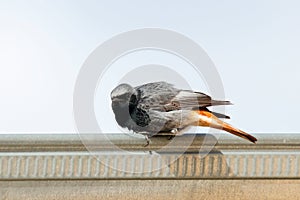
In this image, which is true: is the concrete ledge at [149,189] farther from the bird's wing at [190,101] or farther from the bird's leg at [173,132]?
the bird's wing at [190,101]

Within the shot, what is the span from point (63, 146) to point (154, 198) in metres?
0.37

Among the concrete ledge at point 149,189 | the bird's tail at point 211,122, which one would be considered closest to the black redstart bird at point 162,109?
the bird's tail at point 211,122

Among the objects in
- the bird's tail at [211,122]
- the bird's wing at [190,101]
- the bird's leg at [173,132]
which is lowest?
the bird's leg at [173,132]

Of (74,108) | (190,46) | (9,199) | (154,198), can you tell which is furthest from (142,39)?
(9,199)

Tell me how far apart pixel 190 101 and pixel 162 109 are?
12 centimetres

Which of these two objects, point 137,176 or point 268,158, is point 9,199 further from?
point 268,158

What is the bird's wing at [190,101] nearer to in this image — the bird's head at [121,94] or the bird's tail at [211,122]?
the bird's tail at [211,122]

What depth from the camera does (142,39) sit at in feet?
4.62

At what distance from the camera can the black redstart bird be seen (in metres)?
1.45

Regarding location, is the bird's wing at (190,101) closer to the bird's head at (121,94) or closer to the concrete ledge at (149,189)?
the bird's head at (121,94)

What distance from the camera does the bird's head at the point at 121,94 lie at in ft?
4.69

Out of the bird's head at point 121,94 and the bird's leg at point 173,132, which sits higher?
the bird's head at point 121,94

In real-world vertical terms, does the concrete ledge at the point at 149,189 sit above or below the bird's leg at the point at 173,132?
below

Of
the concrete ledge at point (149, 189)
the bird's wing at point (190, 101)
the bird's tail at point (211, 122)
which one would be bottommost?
the concrete ledge at point (149, 189)
